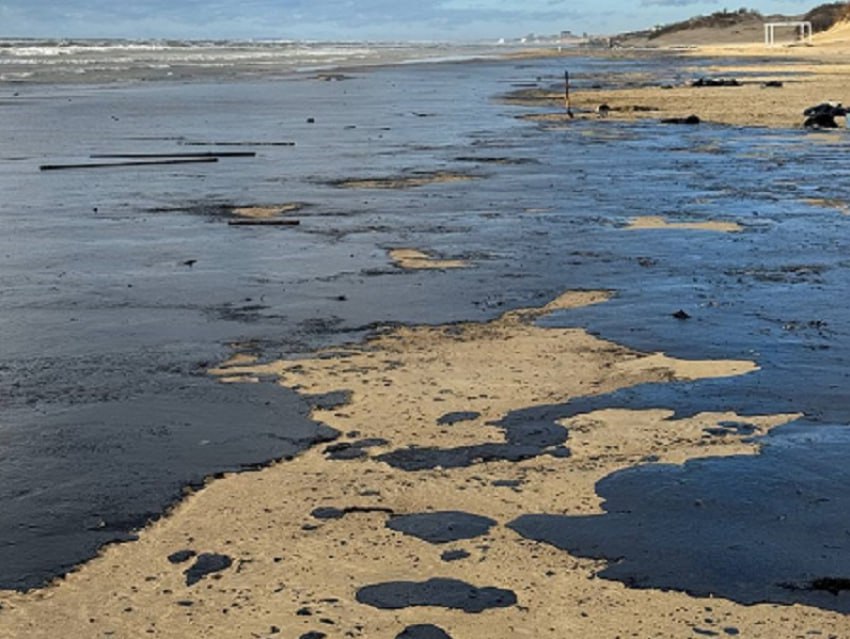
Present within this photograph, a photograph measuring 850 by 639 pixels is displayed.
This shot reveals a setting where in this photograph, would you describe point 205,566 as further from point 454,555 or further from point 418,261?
point 418,261

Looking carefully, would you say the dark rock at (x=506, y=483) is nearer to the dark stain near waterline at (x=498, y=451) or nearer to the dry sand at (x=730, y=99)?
the dark stain near waterline at (x=498, y=451)

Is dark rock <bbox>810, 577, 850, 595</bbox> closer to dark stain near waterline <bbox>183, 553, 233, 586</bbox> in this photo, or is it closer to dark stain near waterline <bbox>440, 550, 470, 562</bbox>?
dark stain near waterline <bbox>440, 550, 470, 562</bbox>

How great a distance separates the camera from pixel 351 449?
6266 millimetres

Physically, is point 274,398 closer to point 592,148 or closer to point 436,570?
point 436,570

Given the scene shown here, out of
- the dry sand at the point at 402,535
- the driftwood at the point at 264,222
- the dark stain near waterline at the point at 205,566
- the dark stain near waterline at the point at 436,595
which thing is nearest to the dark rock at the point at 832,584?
the dry sand at the point at 402,535

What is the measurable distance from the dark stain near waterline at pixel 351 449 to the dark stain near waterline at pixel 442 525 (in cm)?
87

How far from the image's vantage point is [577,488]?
5672 mm

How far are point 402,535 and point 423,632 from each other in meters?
0.88

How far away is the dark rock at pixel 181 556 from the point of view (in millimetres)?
4934

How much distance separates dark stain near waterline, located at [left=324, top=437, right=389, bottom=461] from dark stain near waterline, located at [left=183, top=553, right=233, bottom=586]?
4.21 feet

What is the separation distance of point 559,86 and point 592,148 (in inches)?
1091

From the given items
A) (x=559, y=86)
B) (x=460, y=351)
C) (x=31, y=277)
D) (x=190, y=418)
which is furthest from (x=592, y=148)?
(x=559, y=86)

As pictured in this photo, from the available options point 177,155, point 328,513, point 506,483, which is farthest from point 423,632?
point 177,155

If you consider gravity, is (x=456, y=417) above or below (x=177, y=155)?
below
